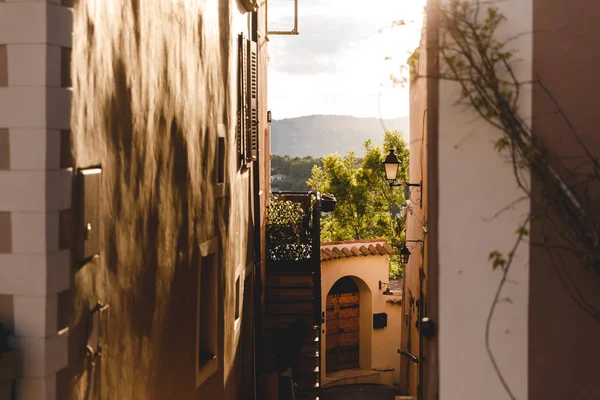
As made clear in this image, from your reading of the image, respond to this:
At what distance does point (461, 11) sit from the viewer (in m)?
4.87

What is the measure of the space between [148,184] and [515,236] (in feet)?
9.89

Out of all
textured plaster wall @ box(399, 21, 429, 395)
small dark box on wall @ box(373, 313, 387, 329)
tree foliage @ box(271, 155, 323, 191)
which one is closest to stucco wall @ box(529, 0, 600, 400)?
textured plaster wall @ box(399, 21, 429, 395)

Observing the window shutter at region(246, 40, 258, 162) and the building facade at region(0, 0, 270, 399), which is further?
the window shutter at region(246, 40, 258, 162)

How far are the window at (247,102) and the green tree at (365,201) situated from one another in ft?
93.0

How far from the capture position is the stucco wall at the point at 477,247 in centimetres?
484

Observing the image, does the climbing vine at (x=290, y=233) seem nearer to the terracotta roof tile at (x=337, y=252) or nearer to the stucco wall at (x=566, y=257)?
the terracotta roof tile at (x=337, y=252)

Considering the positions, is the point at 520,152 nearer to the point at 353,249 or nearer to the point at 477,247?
the point at 477,247

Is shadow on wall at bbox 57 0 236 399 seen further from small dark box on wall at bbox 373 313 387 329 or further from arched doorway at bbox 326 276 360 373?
small dark box on wall at bbox 373 313 387 329

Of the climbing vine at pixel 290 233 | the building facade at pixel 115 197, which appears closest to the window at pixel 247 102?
the building facade at pixel 115 197

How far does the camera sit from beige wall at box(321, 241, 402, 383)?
20.5 m

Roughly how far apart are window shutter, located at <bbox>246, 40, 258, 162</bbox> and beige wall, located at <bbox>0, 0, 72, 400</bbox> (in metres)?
8.15

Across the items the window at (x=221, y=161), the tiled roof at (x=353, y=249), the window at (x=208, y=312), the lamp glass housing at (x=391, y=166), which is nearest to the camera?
the window at (x=208, y=312)

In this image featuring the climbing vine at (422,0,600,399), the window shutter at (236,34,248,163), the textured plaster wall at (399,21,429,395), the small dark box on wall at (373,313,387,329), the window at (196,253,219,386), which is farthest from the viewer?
the small dark box on wall at (373,313,387,329)

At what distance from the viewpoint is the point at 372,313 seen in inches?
830
